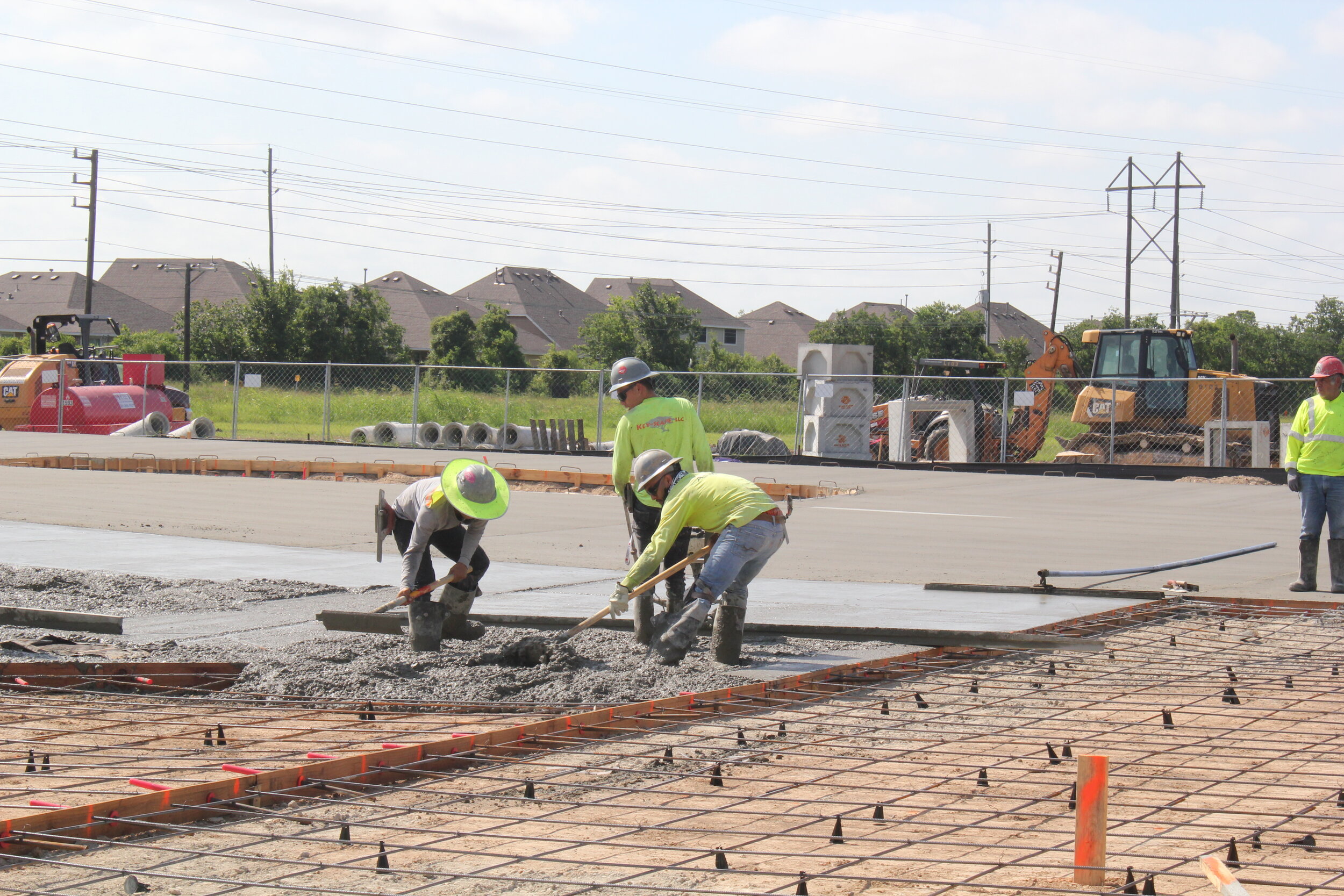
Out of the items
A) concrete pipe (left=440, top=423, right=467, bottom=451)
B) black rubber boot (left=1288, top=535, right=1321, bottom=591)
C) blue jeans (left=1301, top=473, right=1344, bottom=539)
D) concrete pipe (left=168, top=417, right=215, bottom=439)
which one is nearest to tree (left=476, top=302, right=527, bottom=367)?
concrete pipe (left=168, top=417, right=215, bottom=439)

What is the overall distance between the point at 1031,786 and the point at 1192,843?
0.75 metres

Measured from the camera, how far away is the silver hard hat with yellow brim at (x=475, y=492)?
6.45m

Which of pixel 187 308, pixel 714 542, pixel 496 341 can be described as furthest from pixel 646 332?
pixel 714 542

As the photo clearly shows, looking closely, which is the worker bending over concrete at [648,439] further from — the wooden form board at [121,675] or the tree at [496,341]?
the tree at [496,341]

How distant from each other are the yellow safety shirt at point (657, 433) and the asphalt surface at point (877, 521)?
211 cm

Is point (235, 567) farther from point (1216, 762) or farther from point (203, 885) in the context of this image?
point (1216, 762)

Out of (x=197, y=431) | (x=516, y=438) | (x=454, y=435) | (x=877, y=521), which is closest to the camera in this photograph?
(x=877, y=521)

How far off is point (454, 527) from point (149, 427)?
23658 millimetres

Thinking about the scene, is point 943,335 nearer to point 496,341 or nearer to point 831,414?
point 496,341

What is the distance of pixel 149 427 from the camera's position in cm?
2836

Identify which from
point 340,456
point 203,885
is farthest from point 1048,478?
point 203,885

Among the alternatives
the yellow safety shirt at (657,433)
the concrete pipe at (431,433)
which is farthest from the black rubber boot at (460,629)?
the concrete pipe at (431,433)

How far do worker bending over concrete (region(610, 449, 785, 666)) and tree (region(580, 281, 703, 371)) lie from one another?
168 ft

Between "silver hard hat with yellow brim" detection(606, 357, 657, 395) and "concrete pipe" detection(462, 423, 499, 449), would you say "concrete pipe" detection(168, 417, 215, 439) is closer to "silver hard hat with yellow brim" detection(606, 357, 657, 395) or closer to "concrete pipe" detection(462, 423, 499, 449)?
"concrete pipe" detection(462, 423, 499, 449)
